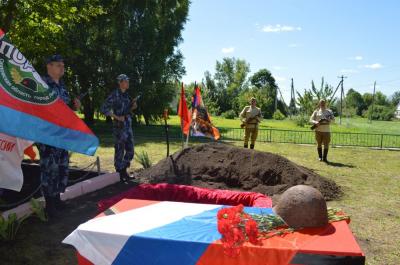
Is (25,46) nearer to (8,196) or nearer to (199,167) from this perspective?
(8,196)

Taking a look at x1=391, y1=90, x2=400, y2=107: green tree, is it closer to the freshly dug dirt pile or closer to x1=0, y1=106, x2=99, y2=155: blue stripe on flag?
the freshly dug dirt pile

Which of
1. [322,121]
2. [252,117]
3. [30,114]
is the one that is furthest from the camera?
[252,117]

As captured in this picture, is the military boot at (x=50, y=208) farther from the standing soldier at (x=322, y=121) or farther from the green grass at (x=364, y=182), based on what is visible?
the standing soldier at (x=322, y=121)

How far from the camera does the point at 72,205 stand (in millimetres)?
6117

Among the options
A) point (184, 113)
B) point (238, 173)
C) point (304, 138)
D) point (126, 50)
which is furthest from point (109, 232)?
point (126, 50)

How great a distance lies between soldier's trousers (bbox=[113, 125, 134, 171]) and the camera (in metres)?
7.57

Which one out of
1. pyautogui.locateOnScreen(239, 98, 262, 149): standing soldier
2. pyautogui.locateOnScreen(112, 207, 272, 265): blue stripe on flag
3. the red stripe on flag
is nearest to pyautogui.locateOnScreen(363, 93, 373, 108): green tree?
pyautogui.locateOnScreen(239, 98, 262, 149): standing soldier

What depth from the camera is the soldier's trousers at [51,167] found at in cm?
542

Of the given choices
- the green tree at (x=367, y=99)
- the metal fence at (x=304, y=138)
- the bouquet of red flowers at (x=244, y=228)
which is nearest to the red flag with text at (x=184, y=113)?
→ the bouquet of red flowers at (x=244, y=228)

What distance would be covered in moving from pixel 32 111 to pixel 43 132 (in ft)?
0.83

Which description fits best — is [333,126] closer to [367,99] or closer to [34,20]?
[34,20]

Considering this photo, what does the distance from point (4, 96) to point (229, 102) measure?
58228 millimetres

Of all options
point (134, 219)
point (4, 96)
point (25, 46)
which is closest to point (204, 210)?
point (134, 219)

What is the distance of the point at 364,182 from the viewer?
9.00 metres
